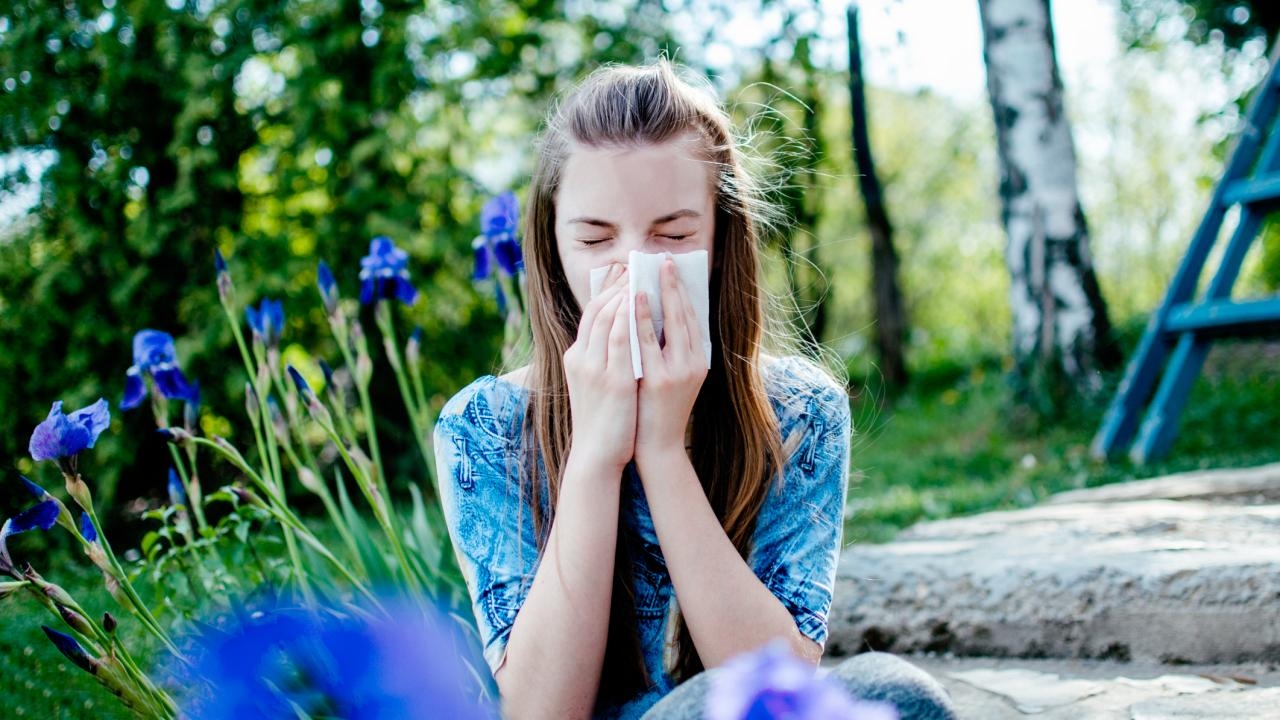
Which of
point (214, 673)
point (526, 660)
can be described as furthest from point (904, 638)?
point (214, 673)

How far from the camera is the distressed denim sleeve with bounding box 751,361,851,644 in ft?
4.73

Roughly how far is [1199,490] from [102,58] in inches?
182

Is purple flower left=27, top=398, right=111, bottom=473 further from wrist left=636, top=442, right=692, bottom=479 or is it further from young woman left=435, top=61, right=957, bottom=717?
wrist left=636, top=442, right=692, bottom=479

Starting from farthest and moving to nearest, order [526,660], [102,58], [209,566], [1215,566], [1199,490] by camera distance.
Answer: [102,58] < [1199,490] < [209,566] < [1215,566] < [526,660]

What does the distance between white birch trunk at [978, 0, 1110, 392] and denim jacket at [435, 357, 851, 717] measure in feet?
11.5

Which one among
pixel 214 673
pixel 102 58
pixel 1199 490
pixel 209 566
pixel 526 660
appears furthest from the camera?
pixel 102 58

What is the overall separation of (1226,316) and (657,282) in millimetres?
2976

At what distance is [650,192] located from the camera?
4.76ft

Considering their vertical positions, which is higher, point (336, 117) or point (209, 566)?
point (336, 117)

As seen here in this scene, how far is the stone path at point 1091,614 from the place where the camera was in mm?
1797

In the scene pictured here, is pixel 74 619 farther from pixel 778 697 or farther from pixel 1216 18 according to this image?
pixel 1216 18

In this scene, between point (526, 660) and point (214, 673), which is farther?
point (526, 660)

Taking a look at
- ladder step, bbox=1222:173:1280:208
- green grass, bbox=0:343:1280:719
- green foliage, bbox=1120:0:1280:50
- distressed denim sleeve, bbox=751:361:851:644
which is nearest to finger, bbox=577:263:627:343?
distressed denim sleeve, bbox=751:361:851:644

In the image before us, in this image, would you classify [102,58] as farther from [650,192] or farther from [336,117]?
[650,192]
